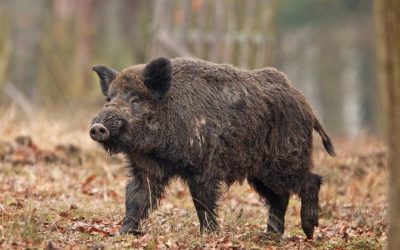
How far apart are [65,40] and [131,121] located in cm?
1566

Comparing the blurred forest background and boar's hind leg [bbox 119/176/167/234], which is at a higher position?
the blurred forest background

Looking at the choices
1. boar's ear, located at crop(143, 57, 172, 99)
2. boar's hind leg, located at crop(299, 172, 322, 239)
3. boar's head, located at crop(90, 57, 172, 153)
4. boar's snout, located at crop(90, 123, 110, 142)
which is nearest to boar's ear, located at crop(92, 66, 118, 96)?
boar's head, located at crop(90, 57, 172, 153)

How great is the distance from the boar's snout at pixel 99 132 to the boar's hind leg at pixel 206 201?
1.16m

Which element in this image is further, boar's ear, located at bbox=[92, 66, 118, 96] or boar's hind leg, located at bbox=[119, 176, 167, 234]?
boar's ear, located at bbox=[92, 66, 118, 96]

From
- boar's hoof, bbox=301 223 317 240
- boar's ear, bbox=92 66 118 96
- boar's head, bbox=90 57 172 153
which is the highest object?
boar's ear, bbox=92 66 118 96

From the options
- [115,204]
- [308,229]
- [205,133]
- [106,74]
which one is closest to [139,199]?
[205,133]

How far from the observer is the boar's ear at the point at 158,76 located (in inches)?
389

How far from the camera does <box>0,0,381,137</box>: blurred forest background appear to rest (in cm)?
2164

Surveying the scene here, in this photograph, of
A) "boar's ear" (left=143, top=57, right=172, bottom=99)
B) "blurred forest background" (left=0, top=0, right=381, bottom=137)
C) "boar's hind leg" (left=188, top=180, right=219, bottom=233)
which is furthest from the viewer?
"blurred forest background" (left=0, top=0, right=381, bottom=137)

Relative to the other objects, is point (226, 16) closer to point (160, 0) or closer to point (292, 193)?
point (160, 0)

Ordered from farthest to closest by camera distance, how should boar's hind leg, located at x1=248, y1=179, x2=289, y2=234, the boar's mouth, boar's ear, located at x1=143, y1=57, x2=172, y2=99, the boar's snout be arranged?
boar's hind leg, located at x1=248, y1=179, x2=289, y2=234 → boar's ear, located at x1=143, y1=57, x2=172, y2=99 → the boar's mouth → the boar's snout

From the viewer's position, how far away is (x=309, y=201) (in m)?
10.6

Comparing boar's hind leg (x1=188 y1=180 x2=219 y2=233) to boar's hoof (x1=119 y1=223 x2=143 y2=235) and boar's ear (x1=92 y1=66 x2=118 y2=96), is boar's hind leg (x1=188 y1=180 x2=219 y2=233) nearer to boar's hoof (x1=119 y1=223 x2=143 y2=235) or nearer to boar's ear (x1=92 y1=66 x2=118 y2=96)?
boar's hoof (x1=119 y1=223 x2=143 y2=235)

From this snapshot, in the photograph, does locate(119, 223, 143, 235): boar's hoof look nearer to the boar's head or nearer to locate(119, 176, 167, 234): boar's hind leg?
locate(119, 176, 167, 234): boar's hind leg
